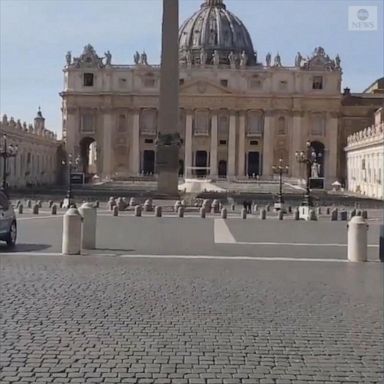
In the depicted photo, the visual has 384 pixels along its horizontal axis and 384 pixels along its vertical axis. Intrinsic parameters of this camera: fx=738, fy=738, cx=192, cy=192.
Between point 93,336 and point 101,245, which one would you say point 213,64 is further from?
point 93,336

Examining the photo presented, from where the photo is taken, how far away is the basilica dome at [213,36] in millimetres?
90812

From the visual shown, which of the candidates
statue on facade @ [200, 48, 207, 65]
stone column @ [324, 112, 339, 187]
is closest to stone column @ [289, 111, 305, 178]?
stone column @ [324, 112, 339, 187]

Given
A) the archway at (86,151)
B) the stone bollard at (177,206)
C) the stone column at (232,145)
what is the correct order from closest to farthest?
the stone bollard at (177,206), the stone column at (232,145), the archway at (86,151)

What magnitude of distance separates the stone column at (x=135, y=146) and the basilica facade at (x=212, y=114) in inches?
4.3

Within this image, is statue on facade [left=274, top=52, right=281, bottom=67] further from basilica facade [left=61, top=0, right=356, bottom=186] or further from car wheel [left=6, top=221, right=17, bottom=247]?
car wheel [left=6, top=221, right=17, bottom=247]

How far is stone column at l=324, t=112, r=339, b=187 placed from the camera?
77562 mm

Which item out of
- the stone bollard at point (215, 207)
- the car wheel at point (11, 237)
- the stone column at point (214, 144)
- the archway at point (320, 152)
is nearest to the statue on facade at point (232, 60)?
the stone column at point (214, 144)

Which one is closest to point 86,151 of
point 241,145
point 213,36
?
point 241,145

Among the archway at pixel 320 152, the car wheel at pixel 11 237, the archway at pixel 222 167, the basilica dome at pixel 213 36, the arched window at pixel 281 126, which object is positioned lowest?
the car wheel at pixel 11 237

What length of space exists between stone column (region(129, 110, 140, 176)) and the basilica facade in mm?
109

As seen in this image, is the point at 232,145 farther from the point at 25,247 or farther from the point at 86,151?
the point at 25,247

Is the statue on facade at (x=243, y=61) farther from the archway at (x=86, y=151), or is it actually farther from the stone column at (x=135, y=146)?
the archway at (x=86, y=151)

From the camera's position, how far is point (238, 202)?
37.5 m

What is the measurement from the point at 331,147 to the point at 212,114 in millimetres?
13235
